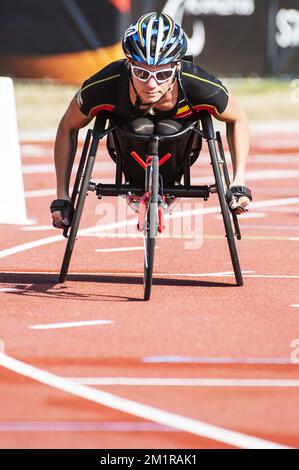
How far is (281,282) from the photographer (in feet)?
A: 30.3

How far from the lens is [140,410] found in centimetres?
590

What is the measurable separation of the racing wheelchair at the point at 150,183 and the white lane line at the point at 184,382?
197 cm

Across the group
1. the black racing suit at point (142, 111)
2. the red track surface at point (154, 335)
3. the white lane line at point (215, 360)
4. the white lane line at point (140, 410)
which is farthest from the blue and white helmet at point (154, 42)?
the white lane line at point (140, 410)

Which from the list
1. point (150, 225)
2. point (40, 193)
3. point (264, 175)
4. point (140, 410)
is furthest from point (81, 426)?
point (264, 175)

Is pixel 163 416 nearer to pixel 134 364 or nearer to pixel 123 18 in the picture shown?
pixel 134 364

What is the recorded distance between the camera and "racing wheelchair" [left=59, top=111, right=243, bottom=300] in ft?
28.1

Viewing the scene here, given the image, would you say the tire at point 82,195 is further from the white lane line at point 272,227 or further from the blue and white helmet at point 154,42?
the white lane line at point 272,227

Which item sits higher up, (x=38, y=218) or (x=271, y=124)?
(x=271, y=124)

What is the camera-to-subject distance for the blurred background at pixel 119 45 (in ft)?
77.0

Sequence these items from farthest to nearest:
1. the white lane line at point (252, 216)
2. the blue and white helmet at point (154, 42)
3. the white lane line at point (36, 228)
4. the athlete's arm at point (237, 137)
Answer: the white lane line at point (252, 216), the white lane line at point (36, 228), the athlete's arm at point (237, 137), the blue and white helmet at point (154, 42)

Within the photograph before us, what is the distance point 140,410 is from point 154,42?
319 centimetres

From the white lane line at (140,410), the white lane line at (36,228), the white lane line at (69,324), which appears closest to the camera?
the white lane line at (140,410)
